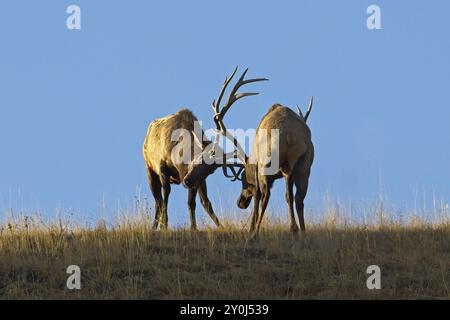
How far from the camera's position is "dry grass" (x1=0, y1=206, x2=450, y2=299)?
12539 millimetres

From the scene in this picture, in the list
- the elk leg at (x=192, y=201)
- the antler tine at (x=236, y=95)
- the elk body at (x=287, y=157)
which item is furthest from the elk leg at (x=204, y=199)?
the elk body at (x=287, y=157)

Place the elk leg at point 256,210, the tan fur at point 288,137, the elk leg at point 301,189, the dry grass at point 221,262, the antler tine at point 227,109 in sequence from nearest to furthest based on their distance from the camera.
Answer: the dry grass at point 221,262 → the tan fur at point 288,137 → the elk leg at point 301,189 → the elk leg at point 256,210 → the antler tine at point 227,109


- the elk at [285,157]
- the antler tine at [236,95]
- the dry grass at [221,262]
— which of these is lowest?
the dry grass at [221,262]

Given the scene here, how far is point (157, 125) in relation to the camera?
63.0 ft

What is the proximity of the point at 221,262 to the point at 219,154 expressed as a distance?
437 cm

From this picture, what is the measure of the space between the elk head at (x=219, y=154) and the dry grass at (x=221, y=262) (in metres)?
1.75

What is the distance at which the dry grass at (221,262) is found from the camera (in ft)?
41.1

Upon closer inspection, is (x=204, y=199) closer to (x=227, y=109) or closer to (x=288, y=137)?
(x=227, y=109)

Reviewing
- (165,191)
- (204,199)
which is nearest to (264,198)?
(204,199)

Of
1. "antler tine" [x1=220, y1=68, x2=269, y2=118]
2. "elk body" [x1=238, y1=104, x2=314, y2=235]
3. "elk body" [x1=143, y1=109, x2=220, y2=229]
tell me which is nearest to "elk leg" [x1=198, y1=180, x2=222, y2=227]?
"elk body" [x1=143, y1=109, x2=220, y2=229]

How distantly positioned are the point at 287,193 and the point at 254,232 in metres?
0.80

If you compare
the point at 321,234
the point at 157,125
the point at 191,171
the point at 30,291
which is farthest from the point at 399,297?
the point at 157,125

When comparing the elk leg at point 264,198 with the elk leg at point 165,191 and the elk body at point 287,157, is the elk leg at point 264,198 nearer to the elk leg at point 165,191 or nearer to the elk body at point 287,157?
the elk body at point 287,157

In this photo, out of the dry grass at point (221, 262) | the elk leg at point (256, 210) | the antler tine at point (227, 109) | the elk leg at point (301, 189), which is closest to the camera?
the dry grass at point (221, 262)
